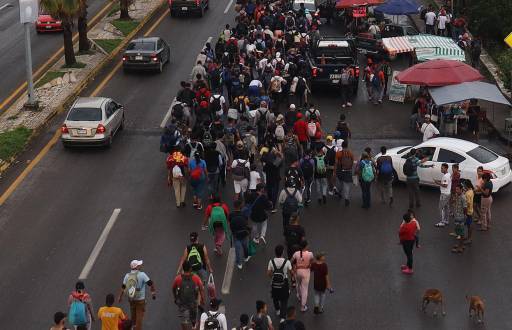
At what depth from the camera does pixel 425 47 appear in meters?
36.0

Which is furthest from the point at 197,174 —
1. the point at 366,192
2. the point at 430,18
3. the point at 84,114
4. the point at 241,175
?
the point at 430,18

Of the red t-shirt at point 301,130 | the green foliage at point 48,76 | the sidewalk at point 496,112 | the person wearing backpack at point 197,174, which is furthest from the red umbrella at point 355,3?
the person wearing backpack at point 197,174

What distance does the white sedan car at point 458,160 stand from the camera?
25.0m

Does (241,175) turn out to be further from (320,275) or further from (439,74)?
(439,74)

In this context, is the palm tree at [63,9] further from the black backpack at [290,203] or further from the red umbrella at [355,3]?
the black backpack at [290,203]

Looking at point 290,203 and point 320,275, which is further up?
point 320,275

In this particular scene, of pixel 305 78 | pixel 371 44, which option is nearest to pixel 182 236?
pixel 305 78

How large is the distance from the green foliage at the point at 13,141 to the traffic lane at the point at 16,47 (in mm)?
5169

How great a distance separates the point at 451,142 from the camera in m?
26.0

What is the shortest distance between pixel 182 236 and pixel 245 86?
9.42 m

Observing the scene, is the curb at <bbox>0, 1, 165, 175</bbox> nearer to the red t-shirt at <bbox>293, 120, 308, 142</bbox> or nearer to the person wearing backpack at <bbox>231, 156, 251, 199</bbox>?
the person wearing backpack at <bbox>231, 156, 251, 199</bbox>

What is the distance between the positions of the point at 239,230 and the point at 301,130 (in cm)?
761

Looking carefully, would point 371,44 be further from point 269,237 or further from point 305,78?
point 269,237

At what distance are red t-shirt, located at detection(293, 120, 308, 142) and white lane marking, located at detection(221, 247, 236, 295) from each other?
616 centimetres
